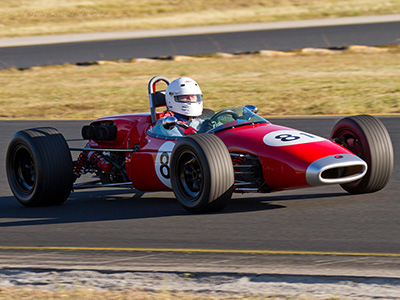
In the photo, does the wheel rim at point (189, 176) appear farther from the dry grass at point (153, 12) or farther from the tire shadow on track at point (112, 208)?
the dry grass at point (153, 12)

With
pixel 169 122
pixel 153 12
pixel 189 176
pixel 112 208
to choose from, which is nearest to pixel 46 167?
pixel 112 208

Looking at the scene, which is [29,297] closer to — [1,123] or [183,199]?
[183,199]

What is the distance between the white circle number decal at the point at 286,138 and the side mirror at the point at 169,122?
3.91 feet

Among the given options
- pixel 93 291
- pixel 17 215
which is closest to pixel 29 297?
pixel 93 291

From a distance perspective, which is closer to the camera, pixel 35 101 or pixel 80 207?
pixel 80 207

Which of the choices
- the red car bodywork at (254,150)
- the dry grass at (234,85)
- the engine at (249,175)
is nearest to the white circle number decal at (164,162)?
the red car bodywork at (254,150)

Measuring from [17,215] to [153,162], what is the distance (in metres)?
1.64

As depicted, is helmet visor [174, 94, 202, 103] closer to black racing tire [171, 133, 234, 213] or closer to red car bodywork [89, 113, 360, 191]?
red car bodywork [89, 113, 360, 191]

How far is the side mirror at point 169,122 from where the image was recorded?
9.00 meters

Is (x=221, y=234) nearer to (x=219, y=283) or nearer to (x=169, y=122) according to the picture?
(x=219, y=283)

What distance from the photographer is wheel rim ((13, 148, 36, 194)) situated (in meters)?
9.62

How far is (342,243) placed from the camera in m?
6.86

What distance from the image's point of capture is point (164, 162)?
350 inches

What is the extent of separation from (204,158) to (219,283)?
215 cm
